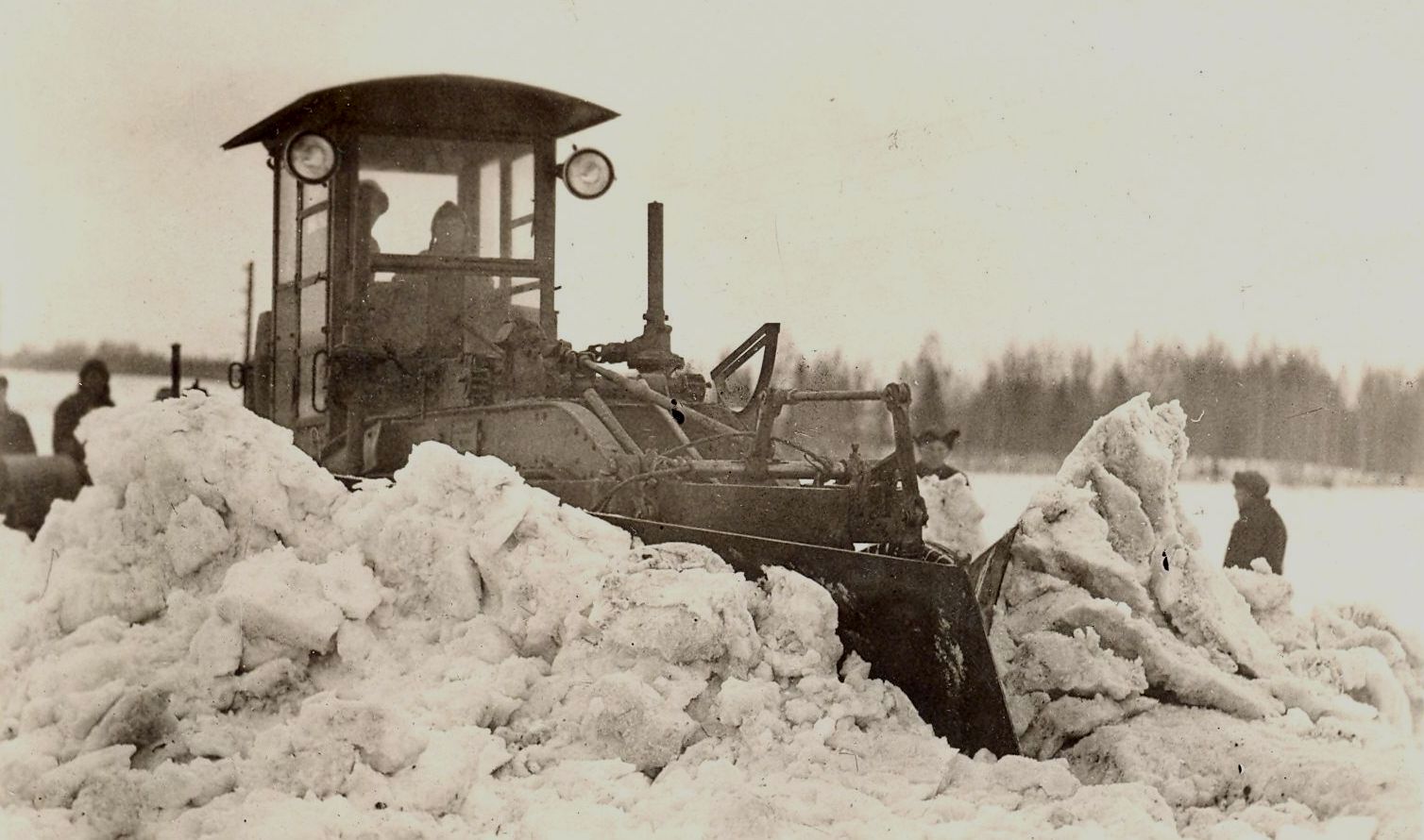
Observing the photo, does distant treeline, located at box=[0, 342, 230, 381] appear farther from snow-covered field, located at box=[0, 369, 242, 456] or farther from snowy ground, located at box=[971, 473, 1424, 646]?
snowy ground, located at box=[971, 473, 1424, 646]

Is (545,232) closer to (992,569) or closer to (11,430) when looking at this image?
(11,430)

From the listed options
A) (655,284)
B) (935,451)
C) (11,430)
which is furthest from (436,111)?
(935,451)

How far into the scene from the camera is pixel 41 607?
4379 millimetres

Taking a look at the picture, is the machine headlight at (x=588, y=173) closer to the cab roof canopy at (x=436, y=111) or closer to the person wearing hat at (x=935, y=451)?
the cab roof canopy at (x=436, y=111)

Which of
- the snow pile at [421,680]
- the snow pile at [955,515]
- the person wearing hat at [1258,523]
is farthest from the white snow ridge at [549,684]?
the person wearing hat at [1258,523]

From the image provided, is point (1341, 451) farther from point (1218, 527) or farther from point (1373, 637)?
point (1373, 637)

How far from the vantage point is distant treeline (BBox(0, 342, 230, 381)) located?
4.69 m

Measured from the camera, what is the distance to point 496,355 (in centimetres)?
709

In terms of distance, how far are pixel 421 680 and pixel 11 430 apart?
6.97 feet

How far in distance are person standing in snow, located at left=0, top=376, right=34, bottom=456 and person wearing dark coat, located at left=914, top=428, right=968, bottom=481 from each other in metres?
5.34

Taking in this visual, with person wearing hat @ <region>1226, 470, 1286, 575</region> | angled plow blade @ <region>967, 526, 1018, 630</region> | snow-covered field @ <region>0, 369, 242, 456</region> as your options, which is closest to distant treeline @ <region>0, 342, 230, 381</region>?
snow-covered field @ <region>0, 369, 242, 456</region>

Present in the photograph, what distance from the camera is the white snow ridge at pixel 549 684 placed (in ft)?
11.5

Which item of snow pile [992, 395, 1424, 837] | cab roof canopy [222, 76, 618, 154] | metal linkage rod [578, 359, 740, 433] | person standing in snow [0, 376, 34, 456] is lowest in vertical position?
snow pile [992, 395, 1424, 837]

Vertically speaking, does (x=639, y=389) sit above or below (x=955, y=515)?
above
